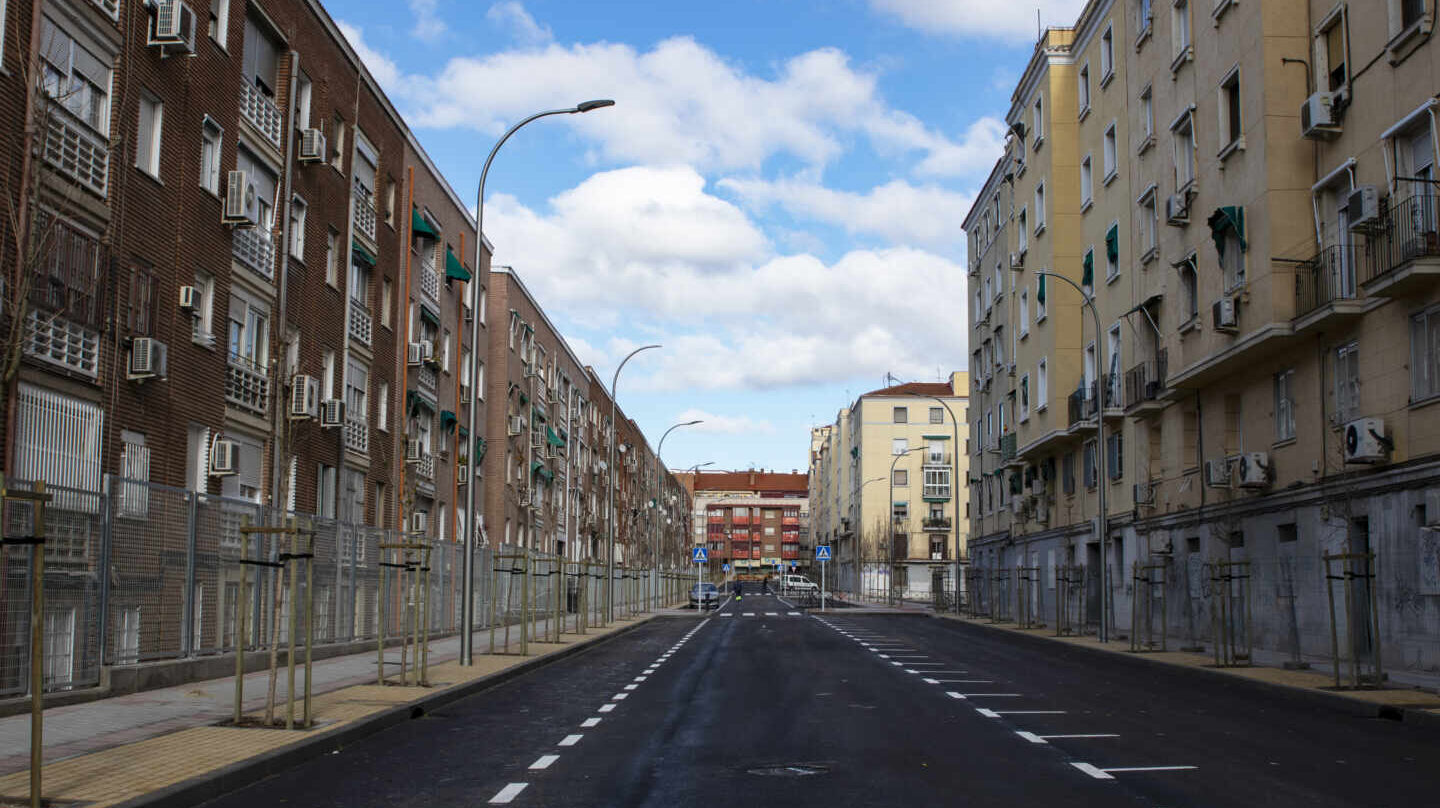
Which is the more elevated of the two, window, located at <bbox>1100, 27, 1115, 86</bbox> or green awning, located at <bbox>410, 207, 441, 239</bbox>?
window, located at <bbox>1100, 27, 1115, 86</bbox>

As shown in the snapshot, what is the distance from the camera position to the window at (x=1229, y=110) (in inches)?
1095

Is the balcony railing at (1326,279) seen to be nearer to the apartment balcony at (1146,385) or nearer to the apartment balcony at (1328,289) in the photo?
the apartment balcony at (1328,289)

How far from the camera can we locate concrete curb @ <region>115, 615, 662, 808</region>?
336 inches

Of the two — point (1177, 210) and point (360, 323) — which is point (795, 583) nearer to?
point (360, 323)

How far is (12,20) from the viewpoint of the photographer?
53.3 ft

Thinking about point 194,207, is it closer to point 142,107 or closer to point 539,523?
point 142,107

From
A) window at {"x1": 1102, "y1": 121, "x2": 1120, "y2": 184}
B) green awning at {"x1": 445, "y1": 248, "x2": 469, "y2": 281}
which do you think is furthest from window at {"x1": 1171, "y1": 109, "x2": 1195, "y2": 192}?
green awning at {"x1": 445, "y1": 248, "x2": 469, "y2": 281}

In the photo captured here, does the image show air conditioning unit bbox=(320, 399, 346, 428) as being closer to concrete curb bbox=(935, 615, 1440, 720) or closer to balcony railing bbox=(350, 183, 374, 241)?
balcony railing bbox=(350, 183, 374, 241)

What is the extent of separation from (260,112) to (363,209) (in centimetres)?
691

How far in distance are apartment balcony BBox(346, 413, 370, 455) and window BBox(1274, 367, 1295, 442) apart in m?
20.7

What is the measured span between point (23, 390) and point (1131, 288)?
28.5 m

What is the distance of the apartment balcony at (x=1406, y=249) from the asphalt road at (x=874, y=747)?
6.78 meters

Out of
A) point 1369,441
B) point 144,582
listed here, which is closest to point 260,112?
point 144,582

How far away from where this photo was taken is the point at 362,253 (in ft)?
104
